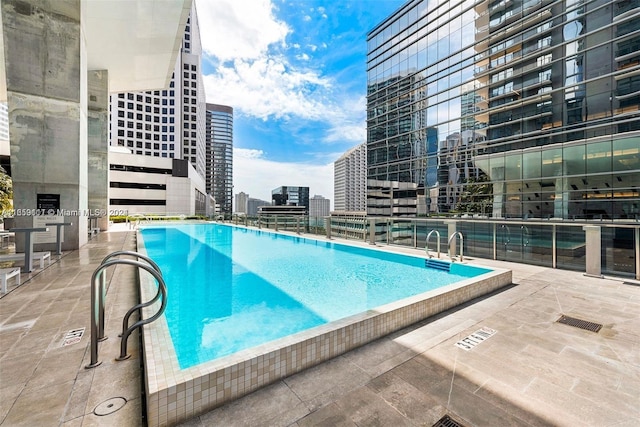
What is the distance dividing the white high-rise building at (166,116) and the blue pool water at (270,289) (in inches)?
2150

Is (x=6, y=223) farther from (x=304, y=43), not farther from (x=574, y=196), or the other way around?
(x=574, y=196)

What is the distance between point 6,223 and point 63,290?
1325 cm

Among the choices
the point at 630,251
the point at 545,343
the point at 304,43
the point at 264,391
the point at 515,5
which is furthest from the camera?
the point at 304,43

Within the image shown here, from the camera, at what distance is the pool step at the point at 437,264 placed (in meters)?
6.25

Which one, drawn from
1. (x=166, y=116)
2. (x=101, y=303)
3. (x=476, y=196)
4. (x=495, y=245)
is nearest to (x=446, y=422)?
(x=101, y=303)

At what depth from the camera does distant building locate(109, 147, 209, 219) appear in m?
35.7

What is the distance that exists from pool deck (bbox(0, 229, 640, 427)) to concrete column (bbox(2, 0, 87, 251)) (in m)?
5.46

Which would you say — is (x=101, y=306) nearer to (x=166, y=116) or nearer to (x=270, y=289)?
(x=270, y=289)

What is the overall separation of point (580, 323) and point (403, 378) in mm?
2679

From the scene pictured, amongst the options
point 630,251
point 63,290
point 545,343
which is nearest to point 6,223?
point 63,290

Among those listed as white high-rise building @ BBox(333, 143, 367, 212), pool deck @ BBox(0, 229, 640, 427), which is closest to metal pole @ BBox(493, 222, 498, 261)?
pool deck @ BBox(0, 229, 640, 427)

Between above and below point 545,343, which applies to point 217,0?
above

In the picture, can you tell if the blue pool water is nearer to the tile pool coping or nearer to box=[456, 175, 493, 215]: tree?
the tile pool coping

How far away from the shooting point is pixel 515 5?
18.4m
